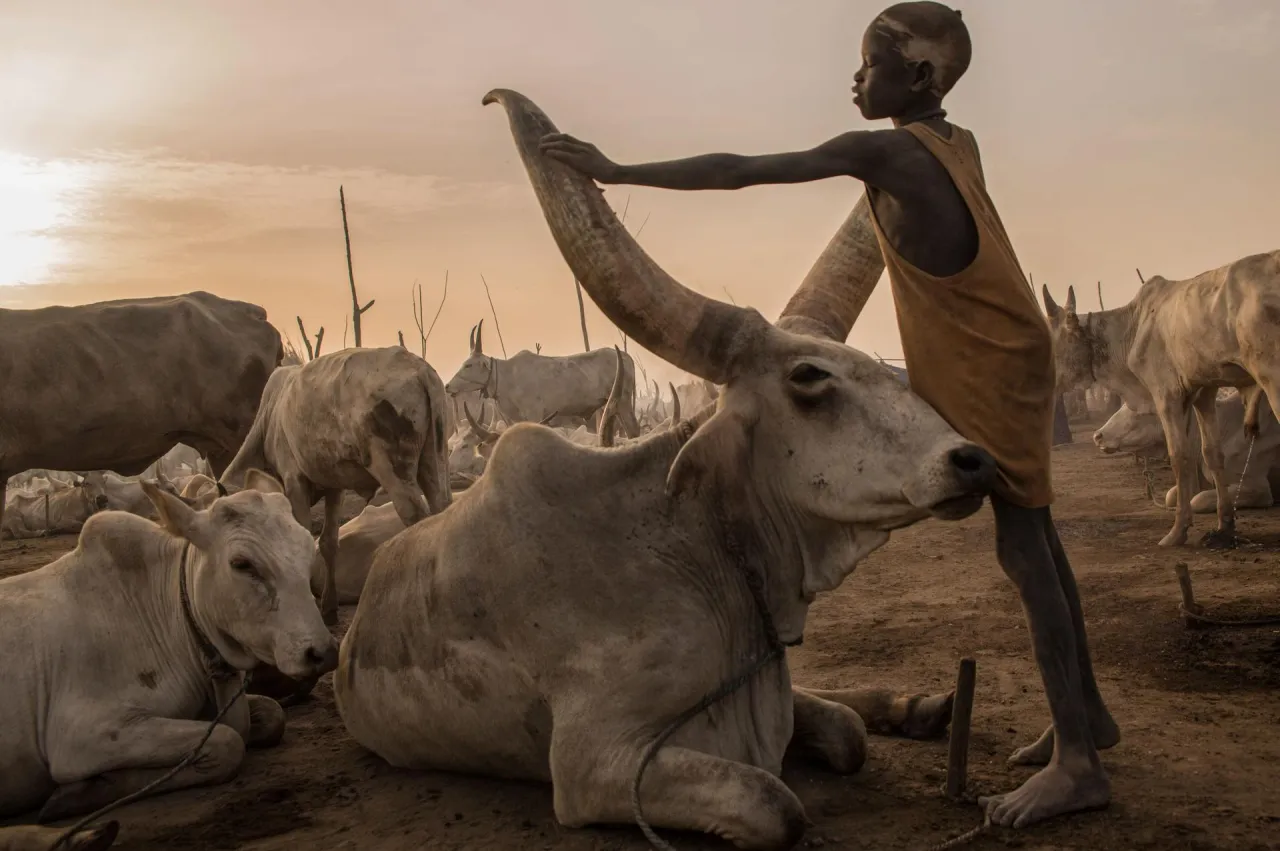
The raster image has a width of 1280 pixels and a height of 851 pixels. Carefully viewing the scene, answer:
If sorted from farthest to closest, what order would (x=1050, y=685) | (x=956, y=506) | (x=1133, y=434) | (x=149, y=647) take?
(x=1133, y=434) < (x=149, y=647) < (x=1050, y=685) < (x=956, y=506)

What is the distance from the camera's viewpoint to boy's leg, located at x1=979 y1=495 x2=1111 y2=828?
3285 millimetres

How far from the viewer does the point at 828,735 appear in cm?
388

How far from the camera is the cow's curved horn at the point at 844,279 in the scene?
14.0 ft

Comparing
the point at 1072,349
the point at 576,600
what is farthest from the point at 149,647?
the point at 1072,349

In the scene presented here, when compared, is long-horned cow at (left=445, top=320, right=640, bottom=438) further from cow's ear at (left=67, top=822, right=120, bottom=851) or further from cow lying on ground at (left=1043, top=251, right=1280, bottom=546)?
cow's ear at (left=67, top=822, right=120, bottom=851)

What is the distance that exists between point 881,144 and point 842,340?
1.06 m

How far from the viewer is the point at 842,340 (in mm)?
4234

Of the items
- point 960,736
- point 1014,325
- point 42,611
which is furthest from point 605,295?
point 42,611

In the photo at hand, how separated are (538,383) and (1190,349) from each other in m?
18.9

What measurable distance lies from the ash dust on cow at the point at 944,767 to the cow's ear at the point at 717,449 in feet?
3.67

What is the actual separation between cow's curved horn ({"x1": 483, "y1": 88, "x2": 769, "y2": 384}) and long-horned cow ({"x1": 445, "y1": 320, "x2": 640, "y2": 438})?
22307 mm

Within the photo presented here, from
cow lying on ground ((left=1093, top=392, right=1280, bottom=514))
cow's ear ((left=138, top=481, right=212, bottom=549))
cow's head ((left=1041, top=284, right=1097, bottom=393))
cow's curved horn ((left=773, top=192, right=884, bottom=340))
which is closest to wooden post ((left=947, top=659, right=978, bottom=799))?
cow's curved horn ((left=773, top=192, right=884, bottom=340))

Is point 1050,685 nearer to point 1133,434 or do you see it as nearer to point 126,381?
point 126,381

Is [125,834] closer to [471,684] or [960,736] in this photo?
[471,684]
